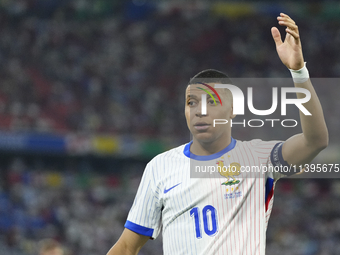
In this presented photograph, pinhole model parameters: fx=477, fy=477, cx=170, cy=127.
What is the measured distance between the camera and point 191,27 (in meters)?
21.2

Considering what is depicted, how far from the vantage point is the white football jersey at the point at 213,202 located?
264 centimetres

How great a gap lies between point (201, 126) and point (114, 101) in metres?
15.3

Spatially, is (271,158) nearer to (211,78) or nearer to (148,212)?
(211,78)

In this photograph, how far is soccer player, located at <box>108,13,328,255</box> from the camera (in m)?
2.62

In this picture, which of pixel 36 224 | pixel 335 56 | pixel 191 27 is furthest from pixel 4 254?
pixel 335 56

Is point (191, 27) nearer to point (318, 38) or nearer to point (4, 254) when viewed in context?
point (318, 38)

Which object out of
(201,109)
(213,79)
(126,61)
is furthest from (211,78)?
(126,61)

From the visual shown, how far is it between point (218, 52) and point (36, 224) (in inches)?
425

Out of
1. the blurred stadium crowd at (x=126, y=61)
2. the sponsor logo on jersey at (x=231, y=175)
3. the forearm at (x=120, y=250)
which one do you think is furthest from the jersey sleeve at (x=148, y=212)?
the blurred stadium crowd at (x=126, y=61)

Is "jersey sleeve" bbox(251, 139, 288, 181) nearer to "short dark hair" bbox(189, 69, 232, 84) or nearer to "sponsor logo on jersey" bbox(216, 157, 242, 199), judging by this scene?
"sponsor logo on jersey" bbox(216, 157, 242, 199)

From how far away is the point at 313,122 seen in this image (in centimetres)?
235

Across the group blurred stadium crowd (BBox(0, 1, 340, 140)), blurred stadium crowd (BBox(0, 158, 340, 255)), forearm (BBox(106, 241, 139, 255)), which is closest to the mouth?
forearm (BBox(106, 241, 139, 255))

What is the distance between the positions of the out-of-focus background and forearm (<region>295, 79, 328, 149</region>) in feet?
37.4

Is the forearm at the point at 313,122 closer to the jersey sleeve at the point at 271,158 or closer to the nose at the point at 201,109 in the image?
the jersey sleeve at the point at 271,158
